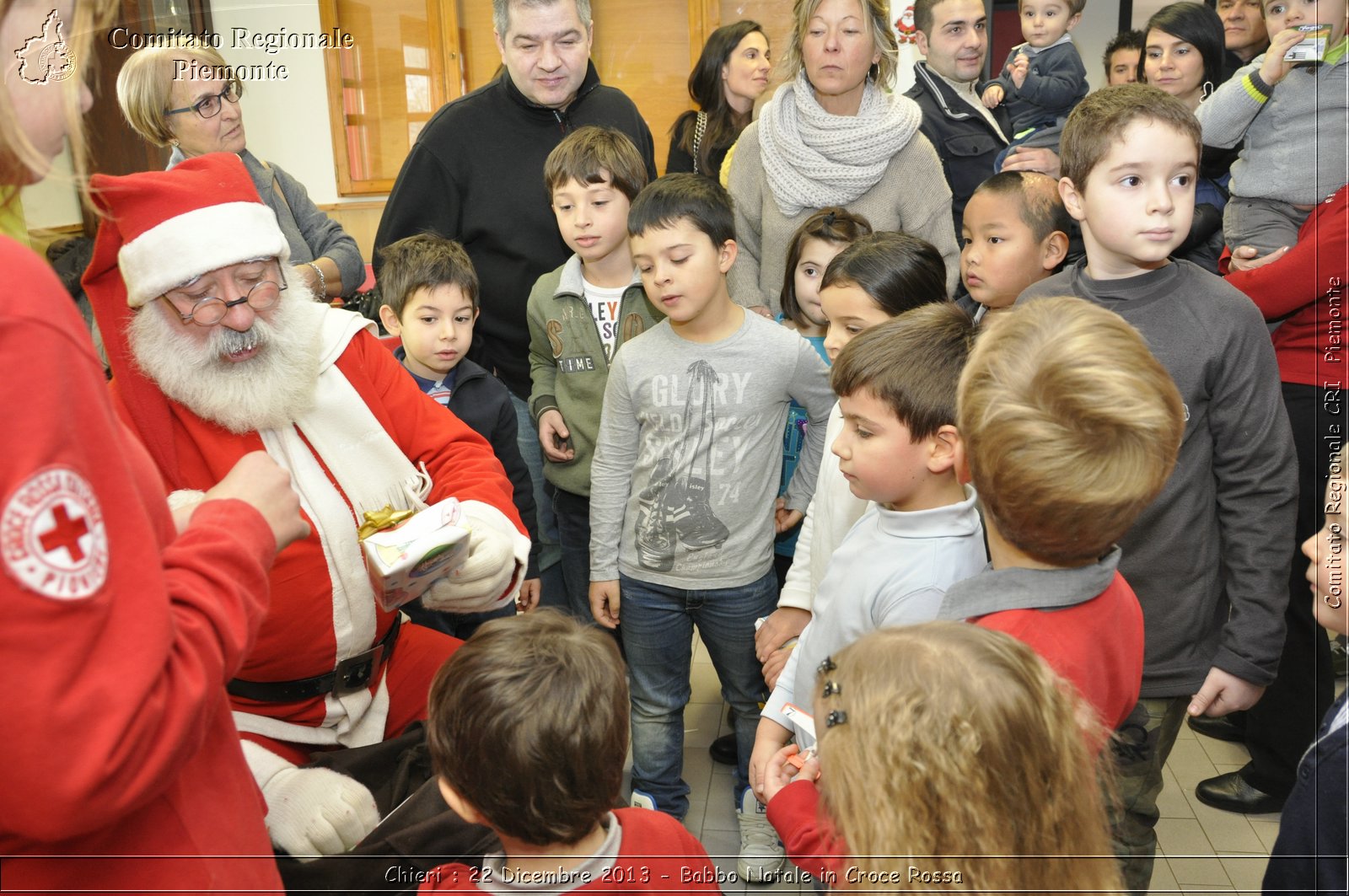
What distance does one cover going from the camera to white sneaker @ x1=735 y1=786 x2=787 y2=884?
257cm

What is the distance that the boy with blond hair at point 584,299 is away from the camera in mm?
2879

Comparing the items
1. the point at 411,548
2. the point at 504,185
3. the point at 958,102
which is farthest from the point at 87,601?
the point at 958,102

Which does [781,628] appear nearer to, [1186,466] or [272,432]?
[1186,466]

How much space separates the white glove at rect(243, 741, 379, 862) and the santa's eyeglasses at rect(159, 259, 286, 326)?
0.84 m

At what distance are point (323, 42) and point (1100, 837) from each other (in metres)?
5.08

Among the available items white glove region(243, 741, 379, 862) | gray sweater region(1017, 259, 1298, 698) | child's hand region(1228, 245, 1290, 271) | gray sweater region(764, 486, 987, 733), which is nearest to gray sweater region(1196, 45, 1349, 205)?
child's hand region(1228, 245, 1290, 271)

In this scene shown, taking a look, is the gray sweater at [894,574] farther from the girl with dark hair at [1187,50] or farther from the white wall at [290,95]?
the white wall at [290,95]

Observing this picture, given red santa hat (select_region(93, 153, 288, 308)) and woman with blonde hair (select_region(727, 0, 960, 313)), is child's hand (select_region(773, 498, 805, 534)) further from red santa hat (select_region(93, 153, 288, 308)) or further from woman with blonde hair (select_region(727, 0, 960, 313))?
red santa hat (select_region(93, 153, 288, 308))

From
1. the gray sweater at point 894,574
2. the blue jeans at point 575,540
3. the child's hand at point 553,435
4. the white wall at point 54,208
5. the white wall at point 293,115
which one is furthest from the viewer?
the white wall at point 293,115

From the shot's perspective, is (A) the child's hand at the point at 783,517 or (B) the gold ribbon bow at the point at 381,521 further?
(A) the child's hand at the point at 783,517

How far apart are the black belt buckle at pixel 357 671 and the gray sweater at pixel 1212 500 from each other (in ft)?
5.07

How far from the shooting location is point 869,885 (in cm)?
106

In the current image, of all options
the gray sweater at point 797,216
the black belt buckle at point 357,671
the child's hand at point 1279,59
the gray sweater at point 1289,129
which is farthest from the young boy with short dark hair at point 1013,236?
the black belt buckle at point 357,671

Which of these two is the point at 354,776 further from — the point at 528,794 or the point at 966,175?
the point at 966,175
